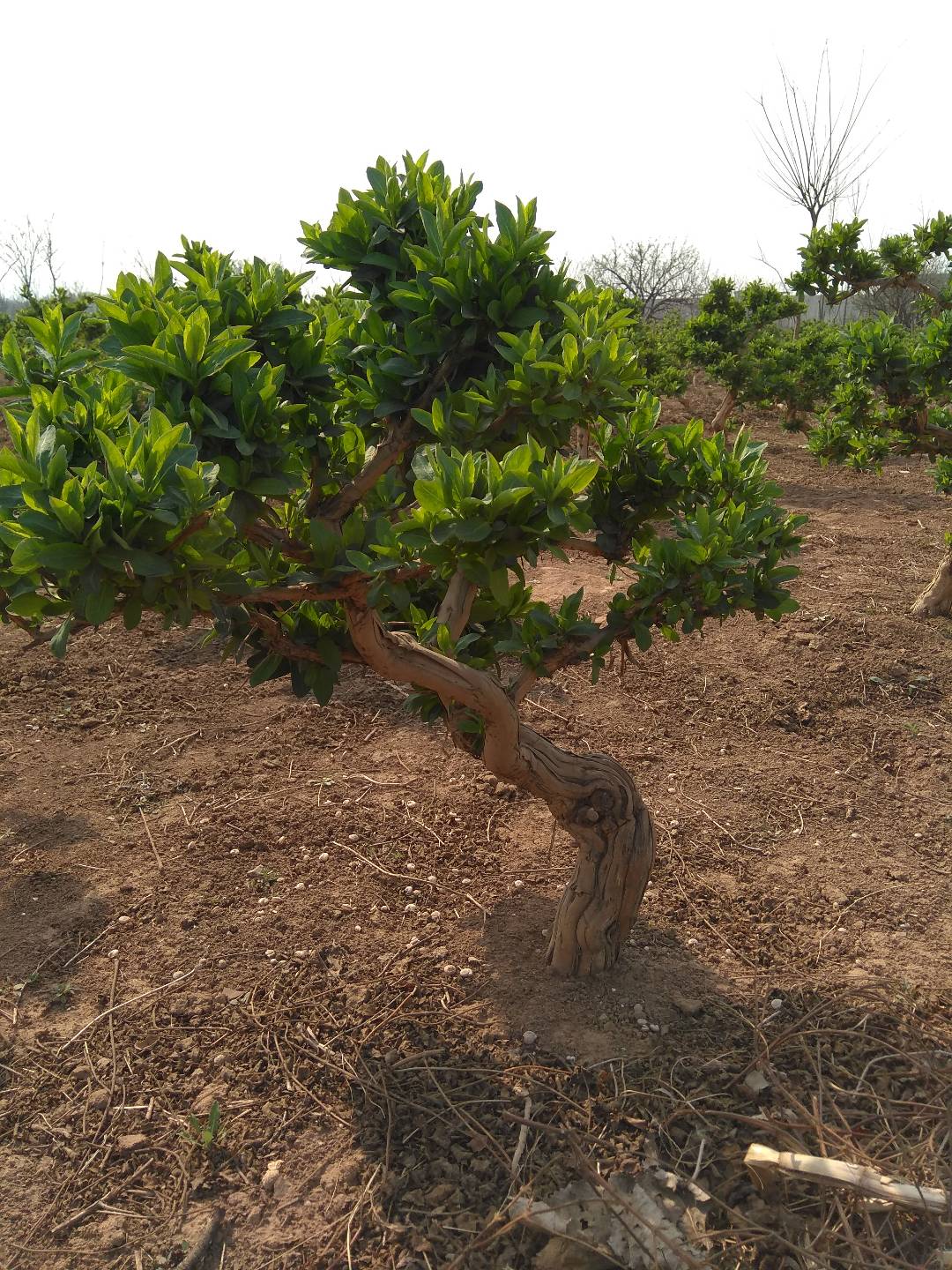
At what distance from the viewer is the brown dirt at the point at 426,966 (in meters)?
2.12

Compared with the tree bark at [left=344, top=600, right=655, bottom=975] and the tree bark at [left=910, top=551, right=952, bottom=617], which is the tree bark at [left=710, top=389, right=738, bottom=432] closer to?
the tree bark at [left=910, top=551, right=952, bottom=617]

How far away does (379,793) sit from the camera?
3771 mm

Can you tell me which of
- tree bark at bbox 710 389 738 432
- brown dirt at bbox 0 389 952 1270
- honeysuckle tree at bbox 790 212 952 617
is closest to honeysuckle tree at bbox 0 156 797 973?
brown dirt at bbox 0 389 952 1270

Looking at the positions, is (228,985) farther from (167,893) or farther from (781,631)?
(781,631)

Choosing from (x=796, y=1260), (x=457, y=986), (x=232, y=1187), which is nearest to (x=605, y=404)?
(x=457, y=986)

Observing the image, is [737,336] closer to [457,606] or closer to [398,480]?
[398,480]

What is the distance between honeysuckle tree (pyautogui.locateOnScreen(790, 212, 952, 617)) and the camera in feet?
16.5

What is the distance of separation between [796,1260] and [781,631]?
3.80 m

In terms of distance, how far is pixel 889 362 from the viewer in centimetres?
504

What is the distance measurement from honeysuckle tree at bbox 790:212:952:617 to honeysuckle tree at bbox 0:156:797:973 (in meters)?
3.21

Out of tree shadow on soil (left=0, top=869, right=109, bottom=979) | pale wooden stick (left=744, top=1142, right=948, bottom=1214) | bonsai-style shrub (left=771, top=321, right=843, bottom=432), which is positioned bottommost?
tree shadow on soil (left=0, top=869, right=109, bottom=979)

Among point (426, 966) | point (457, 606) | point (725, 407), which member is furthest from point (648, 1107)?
point (725, 407)

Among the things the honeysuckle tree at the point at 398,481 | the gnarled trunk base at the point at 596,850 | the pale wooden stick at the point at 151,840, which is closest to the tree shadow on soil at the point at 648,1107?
the gnarled trunk base at the point at 596,850

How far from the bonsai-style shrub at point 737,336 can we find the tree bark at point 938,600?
5.45m
